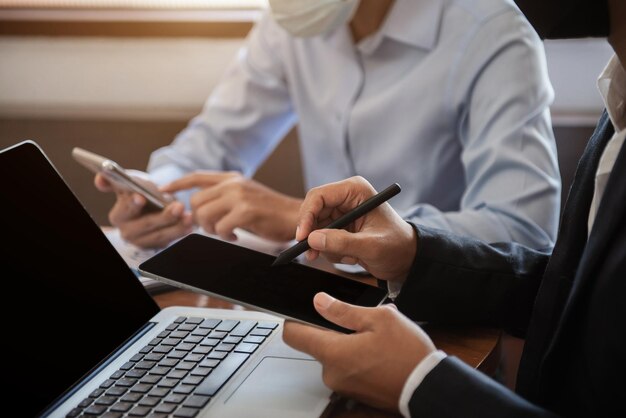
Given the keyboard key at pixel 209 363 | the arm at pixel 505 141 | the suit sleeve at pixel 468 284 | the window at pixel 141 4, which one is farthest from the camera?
the window at pixel 141 4

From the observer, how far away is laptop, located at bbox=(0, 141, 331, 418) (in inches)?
26.0

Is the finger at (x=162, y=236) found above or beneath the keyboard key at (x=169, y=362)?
beneath

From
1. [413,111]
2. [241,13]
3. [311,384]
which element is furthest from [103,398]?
[241,13]

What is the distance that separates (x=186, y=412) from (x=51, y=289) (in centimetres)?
19

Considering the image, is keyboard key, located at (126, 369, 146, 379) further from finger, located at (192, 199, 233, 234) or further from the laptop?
finger, located at (192, 199, 233, 234)

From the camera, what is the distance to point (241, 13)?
6.44 ft

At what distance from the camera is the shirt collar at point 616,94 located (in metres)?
0.78

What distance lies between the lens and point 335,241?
77 centimetres

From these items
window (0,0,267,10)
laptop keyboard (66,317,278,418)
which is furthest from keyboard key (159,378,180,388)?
window (0,0,267,10)

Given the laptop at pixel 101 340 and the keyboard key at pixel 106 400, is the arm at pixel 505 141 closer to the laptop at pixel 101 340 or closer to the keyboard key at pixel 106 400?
the laptop at pixel 101 340

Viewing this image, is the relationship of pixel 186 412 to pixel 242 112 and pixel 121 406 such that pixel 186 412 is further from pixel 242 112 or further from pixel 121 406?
pixel 242 112

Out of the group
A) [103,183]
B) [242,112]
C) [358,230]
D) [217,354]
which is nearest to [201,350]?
[217,354]

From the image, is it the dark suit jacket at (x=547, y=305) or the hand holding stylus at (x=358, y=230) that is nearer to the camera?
the dark suit jacket at (x=547, y=305)

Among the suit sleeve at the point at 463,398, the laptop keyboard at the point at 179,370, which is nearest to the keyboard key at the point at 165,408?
the laptop keyboard at the point at 179,370
